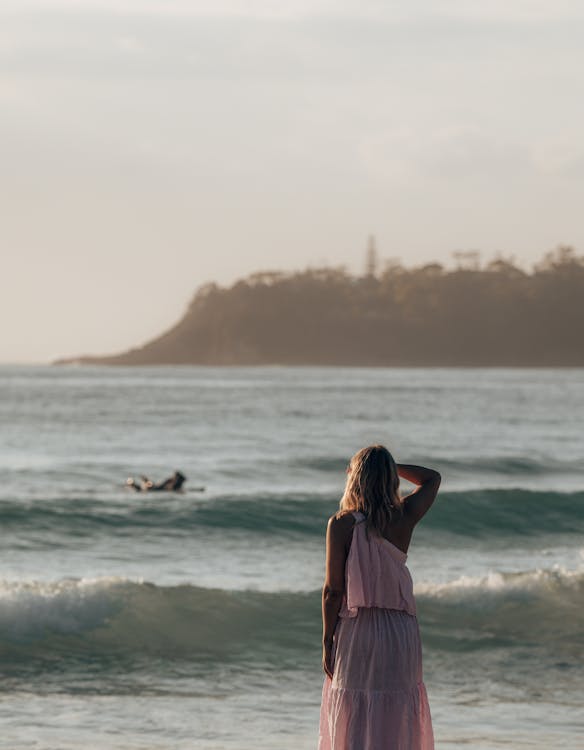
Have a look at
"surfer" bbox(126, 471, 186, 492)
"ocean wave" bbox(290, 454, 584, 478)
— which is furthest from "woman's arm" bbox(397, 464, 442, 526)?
"ocean wave" bbox(290, 454, 584, 478)

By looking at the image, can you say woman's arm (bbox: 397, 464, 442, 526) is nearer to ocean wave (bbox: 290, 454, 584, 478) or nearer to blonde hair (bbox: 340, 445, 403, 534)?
blonde hair (bbox: 340, 445, 403, 534)

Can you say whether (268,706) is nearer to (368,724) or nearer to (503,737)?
(503,737)

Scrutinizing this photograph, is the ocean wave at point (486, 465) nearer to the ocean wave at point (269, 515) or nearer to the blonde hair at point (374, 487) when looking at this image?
the ocean wave at point (269, 515)

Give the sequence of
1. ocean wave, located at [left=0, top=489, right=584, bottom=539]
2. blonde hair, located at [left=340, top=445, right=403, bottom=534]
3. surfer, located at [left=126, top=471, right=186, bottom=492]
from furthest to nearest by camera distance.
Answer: surfer, located at [left=126, top=471, right=186, bottom=492] < ocean wave, located at [left=0, top=489, right=584, bottom=539] < blonde hair, located at [left=340, top=445, right=403, bottom=534]

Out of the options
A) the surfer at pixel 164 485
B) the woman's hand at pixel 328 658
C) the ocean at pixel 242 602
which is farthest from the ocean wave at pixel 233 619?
the surfer at pixel 164 485

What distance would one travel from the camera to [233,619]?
44.4 feet

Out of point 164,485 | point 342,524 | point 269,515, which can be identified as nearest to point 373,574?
point 342,524

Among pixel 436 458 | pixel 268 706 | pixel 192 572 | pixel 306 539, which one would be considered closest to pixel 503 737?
pixel 268 706

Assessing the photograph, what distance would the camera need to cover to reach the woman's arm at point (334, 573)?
17.0 feet

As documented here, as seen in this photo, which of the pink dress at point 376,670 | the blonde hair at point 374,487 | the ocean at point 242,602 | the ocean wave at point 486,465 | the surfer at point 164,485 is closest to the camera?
the blonde hair at point 374,487

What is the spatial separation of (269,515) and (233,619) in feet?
32.5

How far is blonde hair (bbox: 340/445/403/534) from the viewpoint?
16.6 feet

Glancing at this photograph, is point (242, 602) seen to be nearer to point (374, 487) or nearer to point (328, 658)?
point (328, 658)

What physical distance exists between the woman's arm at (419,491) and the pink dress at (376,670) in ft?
0.57
